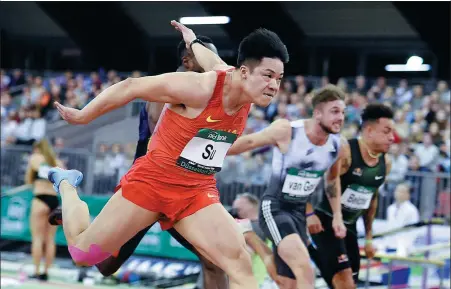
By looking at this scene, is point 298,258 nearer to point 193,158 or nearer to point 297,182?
point 297,182

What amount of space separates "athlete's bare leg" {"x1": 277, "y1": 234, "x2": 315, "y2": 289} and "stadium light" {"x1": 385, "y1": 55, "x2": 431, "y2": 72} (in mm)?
18568

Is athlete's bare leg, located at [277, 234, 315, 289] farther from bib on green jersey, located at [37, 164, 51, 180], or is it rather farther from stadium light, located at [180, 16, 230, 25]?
stadium light, located at [180, 16, 230, 25]

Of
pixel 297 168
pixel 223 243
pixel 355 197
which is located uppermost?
pixel 297 168

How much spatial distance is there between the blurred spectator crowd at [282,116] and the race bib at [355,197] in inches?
188

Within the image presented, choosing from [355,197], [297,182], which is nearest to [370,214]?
[355,197]

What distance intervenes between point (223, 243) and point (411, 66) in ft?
70.0

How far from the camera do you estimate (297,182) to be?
6.93 m

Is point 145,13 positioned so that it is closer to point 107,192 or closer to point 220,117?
point 107,192

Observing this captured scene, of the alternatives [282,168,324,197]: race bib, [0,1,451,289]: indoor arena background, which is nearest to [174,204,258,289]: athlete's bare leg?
[282,168,324,197]: race bib

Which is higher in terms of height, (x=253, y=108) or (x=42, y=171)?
(x=253, y=108)

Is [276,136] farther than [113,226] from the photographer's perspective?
Yes

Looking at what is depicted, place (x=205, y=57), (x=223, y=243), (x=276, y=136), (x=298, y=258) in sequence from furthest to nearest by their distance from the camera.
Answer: (x=276, y=136), (x=298, y=258), (x=205, y=57), (x=223, y=243)

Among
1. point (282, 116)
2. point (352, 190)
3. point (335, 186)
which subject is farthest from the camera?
point (282, 116)

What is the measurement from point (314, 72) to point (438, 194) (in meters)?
14.7
